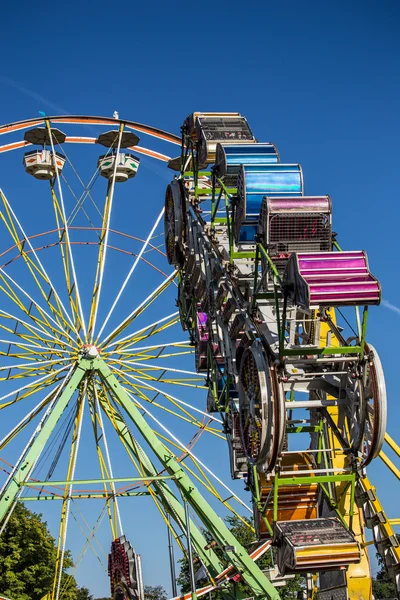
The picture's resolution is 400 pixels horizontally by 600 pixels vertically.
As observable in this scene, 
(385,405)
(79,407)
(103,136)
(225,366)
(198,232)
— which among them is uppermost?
(103,136)

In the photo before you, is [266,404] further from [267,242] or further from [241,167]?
[241,167]

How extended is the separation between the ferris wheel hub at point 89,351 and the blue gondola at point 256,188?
6306 millimetres

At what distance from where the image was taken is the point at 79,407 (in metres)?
23.2

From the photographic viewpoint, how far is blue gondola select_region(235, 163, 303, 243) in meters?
16.3

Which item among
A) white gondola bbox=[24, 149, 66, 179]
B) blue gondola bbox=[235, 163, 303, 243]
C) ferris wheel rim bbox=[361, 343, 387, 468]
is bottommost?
ferris wheel rim bbox=[361, 343, 387, 468]

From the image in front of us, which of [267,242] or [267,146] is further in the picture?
[267,146]

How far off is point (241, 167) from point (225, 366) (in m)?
3.62

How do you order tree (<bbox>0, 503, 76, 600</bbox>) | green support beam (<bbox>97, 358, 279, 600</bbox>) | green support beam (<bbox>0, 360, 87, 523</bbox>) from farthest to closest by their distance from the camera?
tree (<bbox>0, 503, 76, 600</bbox>), green support beam (<bbox>0, 360, 87, 523</bbox>), green support beam (<bbox>97, 358, 279, 600</bbox>)

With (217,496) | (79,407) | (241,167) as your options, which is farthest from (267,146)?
(217,496)

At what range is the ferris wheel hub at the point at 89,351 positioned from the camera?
2198 cm

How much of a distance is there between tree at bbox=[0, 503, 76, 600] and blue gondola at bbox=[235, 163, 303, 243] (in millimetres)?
25487

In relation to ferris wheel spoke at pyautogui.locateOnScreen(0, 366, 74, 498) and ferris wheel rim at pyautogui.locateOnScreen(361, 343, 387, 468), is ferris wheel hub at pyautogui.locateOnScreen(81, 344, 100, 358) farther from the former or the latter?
ferris wheel rim at pyautogui.locateOnScreen(361, 343, 387, 468)

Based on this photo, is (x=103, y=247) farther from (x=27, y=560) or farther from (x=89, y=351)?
(x=27, y=560)

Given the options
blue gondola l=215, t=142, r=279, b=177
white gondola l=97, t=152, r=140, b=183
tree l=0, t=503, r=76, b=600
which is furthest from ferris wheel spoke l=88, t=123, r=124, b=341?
tree l=0, t=503, r=76, b=600
